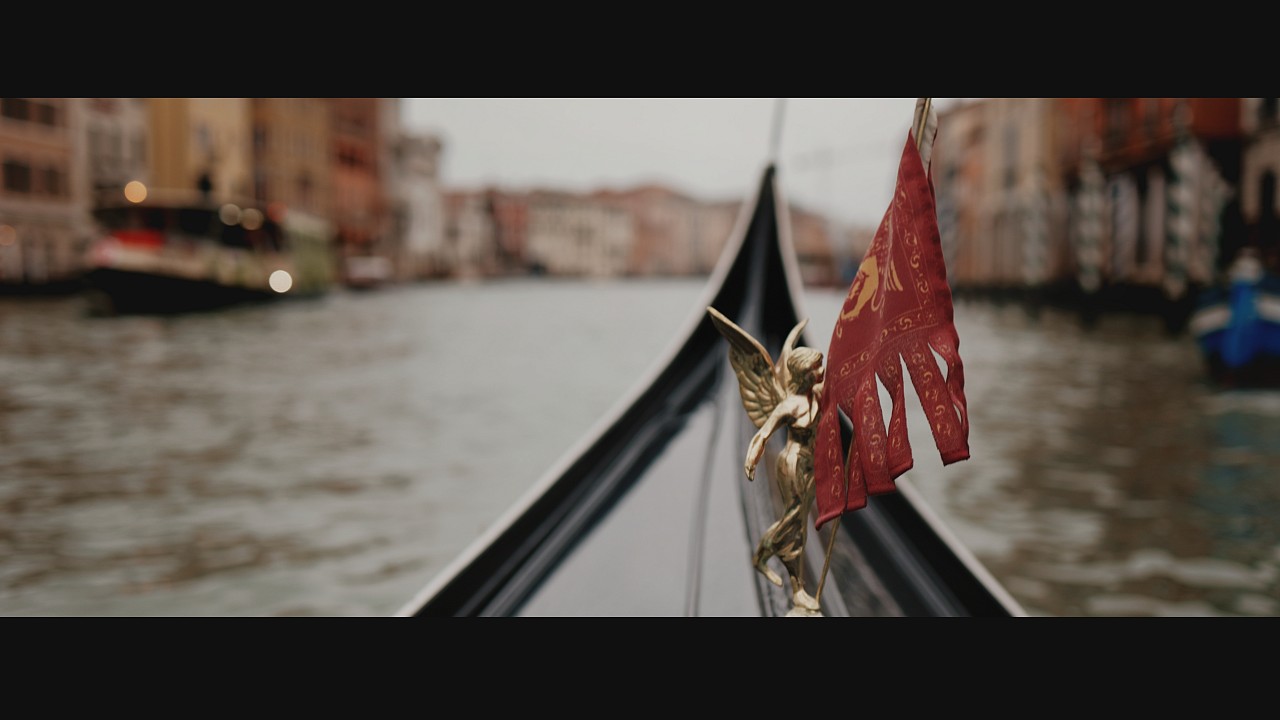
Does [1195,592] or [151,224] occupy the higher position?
[151,224]

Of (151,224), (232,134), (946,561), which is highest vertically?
(232,134)

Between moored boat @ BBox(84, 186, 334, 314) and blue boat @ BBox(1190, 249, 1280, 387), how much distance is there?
746cm

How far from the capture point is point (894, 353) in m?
0.52

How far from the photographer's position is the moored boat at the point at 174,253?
8523 millimetres

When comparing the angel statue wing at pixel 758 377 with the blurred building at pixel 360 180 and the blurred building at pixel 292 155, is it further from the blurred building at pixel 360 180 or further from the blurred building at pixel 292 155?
the blurred building at pixel 360 180

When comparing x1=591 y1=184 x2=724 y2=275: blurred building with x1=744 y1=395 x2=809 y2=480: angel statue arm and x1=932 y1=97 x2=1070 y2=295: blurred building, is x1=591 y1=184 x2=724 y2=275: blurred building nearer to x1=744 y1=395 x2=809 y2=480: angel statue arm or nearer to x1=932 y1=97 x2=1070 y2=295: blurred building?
x1=932 y1=97 x2=1070 y2=295: blurred building

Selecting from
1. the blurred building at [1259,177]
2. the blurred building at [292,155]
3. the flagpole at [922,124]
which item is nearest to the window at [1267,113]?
the blurred building at [1259,177]

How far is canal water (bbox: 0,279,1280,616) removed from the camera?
2025 millimetres

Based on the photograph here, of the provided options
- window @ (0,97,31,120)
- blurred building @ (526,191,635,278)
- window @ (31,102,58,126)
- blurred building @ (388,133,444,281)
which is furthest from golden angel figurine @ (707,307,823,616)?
blurred building @ (526,191,635,278)

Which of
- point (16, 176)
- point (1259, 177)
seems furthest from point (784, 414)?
point (16, 176)
